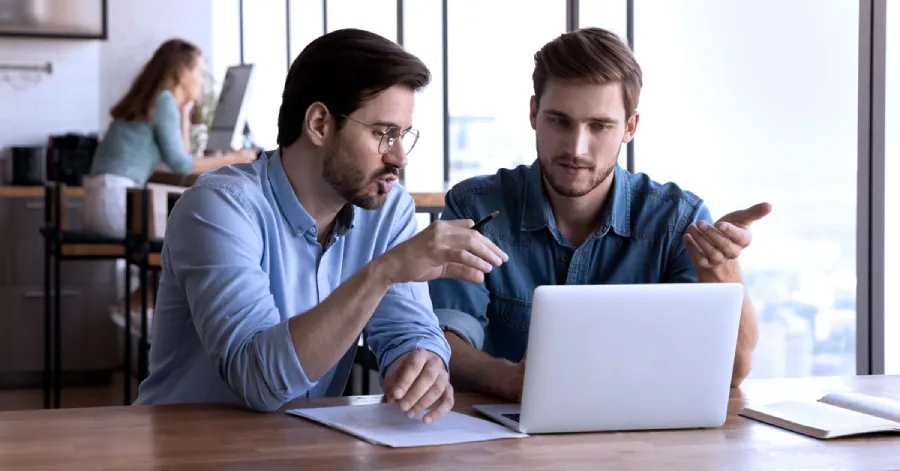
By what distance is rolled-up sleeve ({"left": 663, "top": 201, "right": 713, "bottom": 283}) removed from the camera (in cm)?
211

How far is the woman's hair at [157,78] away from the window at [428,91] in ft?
3.10

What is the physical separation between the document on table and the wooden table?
2 cm

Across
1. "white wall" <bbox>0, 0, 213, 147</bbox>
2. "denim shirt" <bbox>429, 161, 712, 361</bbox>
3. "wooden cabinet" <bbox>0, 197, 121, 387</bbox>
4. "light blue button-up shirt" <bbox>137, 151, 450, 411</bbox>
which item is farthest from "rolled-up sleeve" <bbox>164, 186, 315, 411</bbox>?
"white wall" <bbox>0, 0, 213, 147</bbox>

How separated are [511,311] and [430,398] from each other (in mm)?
578

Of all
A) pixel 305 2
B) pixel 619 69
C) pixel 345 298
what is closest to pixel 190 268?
pixel 345 298

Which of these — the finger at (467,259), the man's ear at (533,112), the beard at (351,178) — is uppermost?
the man's ear at (533,112)

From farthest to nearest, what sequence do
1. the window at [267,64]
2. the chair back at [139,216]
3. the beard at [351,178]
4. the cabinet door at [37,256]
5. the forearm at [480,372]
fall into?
the window at [267,64] < the cabinet door at [37,256] < the chair back at [139,216] < the beard at [351,178] < the forearm at [480,372]

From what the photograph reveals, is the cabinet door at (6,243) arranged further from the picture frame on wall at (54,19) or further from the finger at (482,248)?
the finger at (482,248)

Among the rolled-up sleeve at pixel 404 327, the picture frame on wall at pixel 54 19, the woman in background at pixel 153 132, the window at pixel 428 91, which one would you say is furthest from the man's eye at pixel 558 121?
the picture frame on wall at pixel 54 19

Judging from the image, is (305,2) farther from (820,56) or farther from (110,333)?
(820,56)

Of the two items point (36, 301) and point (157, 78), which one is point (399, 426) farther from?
point (36, 301)

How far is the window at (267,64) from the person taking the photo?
7016 millimetres

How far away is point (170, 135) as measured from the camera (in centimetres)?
482

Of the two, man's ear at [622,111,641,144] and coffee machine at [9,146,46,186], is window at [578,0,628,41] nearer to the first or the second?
man's ear at [622,111,641,144]
